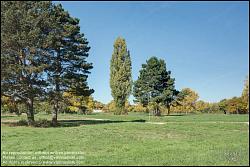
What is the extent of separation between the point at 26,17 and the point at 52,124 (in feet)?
28.6

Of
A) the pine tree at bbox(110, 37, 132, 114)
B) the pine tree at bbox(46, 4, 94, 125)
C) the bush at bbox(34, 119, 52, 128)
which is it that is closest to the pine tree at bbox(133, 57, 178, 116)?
the pine tree at bbox(110, 37, 132, 114)

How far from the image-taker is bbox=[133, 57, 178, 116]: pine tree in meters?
61.9

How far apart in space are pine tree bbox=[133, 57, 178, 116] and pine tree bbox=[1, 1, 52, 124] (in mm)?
38840

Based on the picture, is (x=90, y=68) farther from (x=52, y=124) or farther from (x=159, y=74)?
(x=159, y=74)

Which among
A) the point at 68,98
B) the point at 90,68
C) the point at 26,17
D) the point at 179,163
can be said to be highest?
the point at 26,17

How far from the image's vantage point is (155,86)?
63.5 metres

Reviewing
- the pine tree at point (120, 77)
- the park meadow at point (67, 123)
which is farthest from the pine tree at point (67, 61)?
the pine tree at point (120, 77)

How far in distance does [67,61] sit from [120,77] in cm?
3003

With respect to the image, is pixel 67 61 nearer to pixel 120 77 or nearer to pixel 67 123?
pixel 67 123

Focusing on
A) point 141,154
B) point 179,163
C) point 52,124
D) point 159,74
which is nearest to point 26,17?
point 52,124

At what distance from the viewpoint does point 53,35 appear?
2488 centimetres

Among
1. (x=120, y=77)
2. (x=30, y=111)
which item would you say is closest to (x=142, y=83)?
(x=120, y=77)

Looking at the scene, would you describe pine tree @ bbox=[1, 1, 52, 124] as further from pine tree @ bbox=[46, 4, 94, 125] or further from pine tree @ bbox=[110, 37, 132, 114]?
pine tree @ bbox=[110, 37, 132, 114]

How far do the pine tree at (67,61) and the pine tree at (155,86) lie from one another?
30.9m
